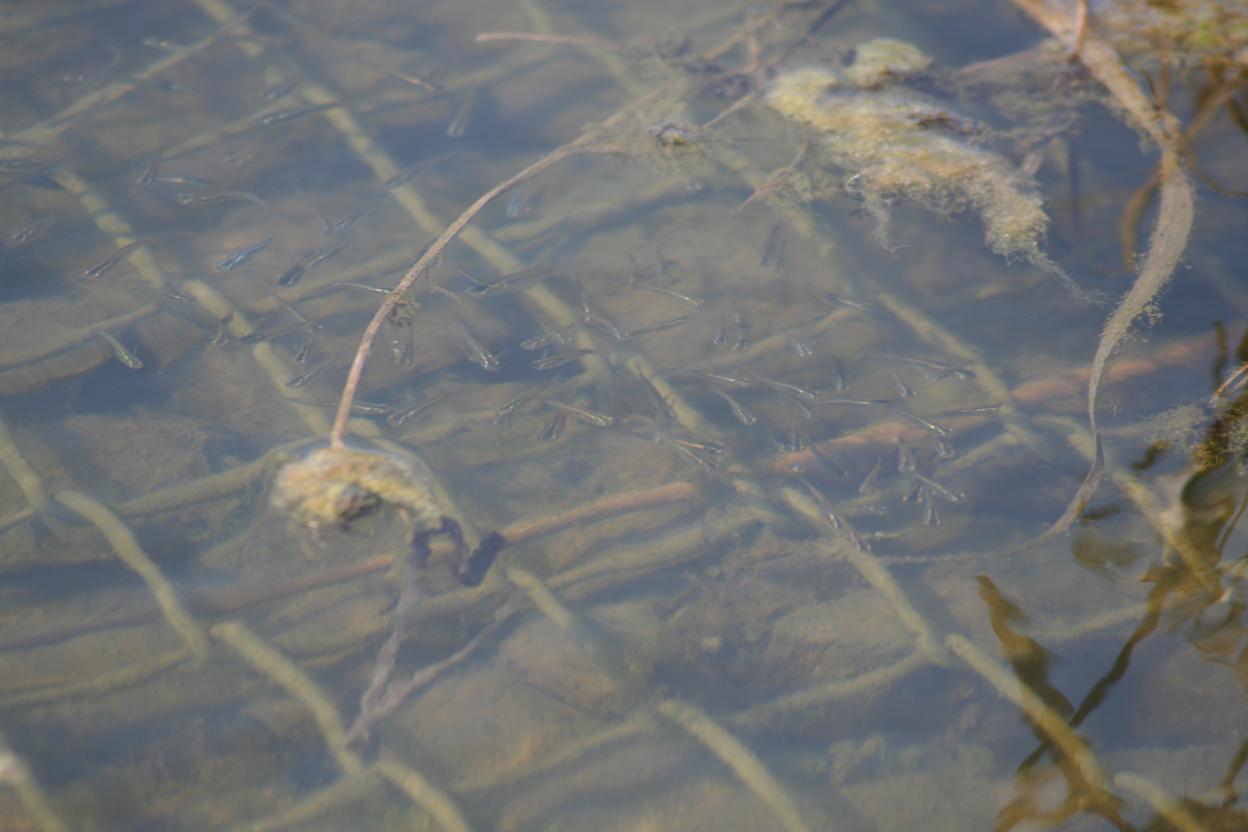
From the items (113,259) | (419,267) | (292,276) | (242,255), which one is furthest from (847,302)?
(113,259)

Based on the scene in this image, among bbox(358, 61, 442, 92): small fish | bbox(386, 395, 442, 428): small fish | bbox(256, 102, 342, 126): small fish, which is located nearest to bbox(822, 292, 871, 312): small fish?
bbox(386, 395, 442, 428): small fish

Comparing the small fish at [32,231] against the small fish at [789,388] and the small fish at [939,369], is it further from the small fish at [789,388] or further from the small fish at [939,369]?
the small fish at [939,369]

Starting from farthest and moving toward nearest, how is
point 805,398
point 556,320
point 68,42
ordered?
point 68,42 < point 556,320 < point 805,398

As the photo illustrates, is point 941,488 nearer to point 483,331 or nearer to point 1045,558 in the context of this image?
point 1045,558

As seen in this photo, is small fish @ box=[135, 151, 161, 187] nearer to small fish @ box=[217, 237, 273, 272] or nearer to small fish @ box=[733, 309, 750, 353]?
small fish @ box=[217, 237, 273, 272]

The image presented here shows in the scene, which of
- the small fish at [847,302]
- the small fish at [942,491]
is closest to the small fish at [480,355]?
the small fish at [847,302]

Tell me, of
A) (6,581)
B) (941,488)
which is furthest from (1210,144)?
(6,581)
